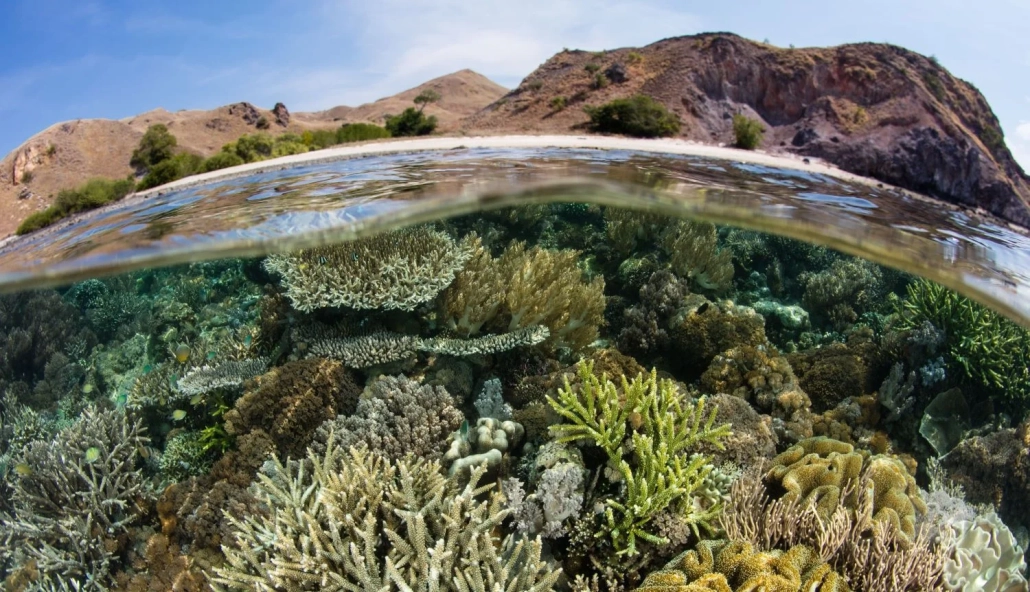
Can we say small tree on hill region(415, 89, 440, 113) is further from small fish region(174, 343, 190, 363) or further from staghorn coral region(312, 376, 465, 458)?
staghorn coral region(312, 376, 465, 458)

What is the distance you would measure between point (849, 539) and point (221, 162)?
18260 millimetres

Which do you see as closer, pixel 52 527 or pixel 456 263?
pixel 52 527

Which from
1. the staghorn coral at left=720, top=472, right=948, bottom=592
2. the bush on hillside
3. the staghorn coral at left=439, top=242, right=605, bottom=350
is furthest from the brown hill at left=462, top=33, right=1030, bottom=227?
the staghorn coral at left=720, top=472, right=948, bottom=592

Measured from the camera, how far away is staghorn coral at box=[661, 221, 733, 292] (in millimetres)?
8492

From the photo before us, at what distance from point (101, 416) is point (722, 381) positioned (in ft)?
27.3

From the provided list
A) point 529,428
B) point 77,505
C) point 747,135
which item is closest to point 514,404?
point 529,428

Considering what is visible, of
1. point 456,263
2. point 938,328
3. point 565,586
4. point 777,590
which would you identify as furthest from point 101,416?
point 938,328

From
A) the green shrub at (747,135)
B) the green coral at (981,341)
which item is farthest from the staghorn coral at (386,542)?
the green shrub at (747,135)

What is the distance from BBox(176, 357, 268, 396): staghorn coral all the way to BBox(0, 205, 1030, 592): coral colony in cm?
4

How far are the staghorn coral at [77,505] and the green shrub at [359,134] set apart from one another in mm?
15904

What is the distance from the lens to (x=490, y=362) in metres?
6.33

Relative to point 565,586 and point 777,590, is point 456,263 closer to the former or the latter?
point 565,586

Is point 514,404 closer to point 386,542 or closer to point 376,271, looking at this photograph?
point 386,542

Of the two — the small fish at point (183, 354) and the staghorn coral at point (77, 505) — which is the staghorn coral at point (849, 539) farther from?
the small fish at point (183, 354)
